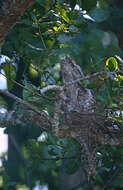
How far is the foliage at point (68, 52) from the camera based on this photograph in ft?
3.64

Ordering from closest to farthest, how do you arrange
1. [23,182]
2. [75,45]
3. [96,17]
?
[75,45]
[96,17]
[23,182]

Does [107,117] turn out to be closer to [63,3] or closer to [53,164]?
[63,3]

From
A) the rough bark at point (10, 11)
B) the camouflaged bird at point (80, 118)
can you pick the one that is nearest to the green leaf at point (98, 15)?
the rough bark at point (10, 11)

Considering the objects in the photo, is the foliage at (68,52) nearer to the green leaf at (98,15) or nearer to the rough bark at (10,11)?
the green leaf at (98,15)

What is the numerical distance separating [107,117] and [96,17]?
35 centimetres

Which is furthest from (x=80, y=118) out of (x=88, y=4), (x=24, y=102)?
(x=88, y=4)

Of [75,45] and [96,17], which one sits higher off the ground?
[96,17]

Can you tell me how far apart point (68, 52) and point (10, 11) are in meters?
0.22

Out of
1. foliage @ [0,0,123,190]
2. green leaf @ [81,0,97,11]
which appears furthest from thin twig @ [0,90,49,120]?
green leaf @ [81,0,97,11]

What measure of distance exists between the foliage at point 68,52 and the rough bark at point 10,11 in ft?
0.34

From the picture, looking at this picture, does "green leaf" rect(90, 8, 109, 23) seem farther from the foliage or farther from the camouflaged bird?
the camouflaged bird

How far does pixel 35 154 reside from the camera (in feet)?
6.66

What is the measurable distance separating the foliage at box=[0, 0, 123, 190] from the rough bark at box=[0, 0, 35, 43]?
0.34 ft

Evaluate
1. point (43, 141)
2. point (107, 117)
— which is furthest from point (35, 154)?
point (107, 117)
